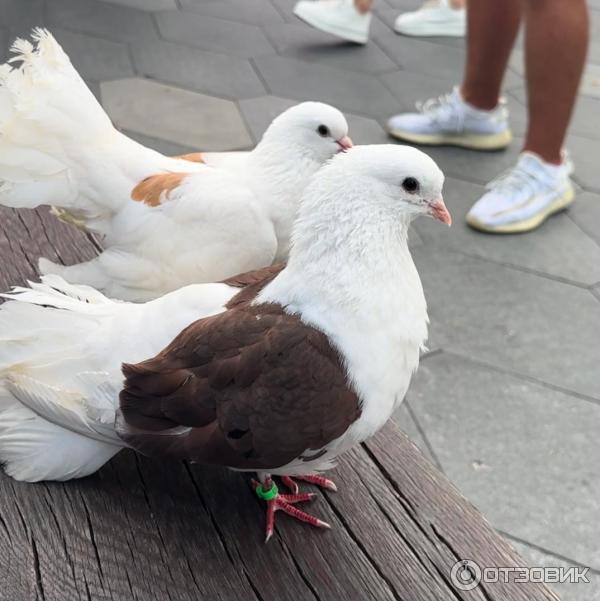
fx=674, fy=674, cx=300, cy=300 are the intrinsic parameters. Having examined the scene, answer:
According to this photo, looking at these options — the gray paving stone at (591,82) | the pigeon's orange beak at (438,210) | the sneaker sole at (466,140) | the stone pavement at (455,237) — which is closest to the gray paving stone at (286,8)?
the stone pavement at (455,237)

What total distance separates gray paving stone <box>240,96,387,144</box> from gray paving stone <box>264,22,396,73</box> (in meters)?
0.76

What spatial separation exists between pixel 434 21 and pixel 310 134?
387cm

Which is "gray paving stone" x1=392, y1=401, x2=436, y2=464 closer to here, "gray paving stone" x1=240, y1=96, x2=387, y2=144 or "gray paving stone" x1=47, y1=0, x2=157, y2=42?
"gray paving stone" x1=240, y1=96, x2=387, y2=144

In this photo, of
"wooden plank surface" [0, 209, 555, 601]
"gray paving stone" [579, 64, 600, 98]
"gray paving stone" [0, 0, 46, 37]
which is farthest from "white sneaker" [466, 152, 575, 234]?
"gray paving stone" [0, 0, 46, 37]

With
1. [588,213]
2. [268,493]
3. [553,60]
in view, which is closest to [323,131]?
[268,493]

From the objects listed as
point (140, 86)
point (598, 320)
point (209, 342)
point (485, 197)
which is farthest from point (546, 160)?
point (209, 342)

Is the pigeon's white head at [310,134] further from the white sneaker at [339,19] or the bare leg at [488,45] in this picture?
the white sneaker at [339,19]

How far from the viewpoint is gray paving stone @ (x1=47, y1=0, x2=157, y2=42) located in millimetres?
4242

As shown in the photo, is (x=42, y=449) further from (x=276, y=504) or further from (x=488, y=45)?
(x=488, y=45)

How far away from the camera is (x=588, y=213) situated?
3.33 meters

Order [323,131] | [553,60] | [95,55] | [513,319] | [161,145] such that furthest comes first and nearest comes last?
[95,55], [161,145], [553,60], [513,319], [323,131]

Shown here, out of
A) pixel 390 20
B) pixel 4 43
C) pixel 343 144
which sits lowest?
pixel 390 20

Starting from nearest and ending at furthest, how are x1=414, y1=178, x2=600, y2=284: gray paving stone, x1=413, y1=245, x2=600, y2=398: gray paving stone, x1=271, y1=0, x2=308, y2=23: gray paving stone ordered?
1. x1=413, y1=245, x2=600, y2=398: gray paving stone
2. x1=414, y1=178, x2=600, y2=284: gray paving stone
3. x1=271, y1=0, x2=308, y2=23: gray paving stone

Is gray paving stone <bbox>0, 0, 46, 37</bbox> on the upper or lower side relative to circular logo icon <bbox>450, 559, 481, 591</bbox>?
upper
